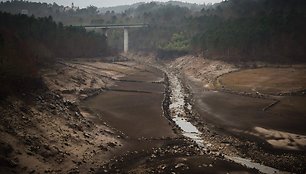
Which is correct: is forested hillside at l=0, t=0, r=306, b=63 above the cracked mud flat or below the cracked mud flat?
above

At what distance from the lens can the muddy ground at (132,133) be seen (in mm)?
30641

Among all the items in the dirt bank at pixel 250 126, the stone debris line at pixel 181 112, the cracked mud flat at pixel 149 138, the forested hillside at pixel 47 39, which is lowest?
the stone debris line at pixel 181 112

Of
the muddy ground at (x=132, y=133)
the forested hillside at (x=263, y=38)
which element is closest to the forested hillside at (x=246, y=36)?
the forested hillside at (x=263, y=38)

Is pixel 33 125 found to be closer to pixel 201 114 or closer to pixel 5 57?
pixel 5 57

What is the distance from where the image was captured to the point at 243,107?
5141 cm

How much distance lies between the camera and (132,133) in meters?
41.1

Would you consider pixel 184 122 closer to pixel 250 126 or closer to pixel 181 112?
pixel 181 112

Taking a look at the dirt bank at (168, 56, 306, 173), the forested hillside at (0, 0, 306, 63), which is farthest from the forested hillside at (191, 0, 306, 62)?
the dirt bank at (168, 56, 306, 173)

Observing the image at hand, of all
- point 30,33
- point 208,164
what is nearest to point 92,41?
point 30,33

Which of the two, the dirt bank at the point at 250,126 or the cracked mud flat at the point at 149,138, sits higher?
the dirt bank at the point at 250,126

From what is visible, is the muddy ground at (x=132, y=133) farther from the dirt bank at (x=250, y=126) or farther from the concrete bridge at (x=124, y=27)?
the concrete bridge at (x=124, y=27)

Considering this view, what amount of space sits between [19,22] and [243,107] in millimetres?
68830

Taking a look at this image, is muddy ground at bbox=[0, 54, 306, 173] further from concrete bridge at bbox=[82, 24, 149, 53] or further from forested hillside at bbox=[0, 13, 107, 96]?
concrete bridge at bbox=[82, 24, 149, 53]

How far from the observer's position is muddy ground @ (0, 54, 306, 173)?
30641 mm
